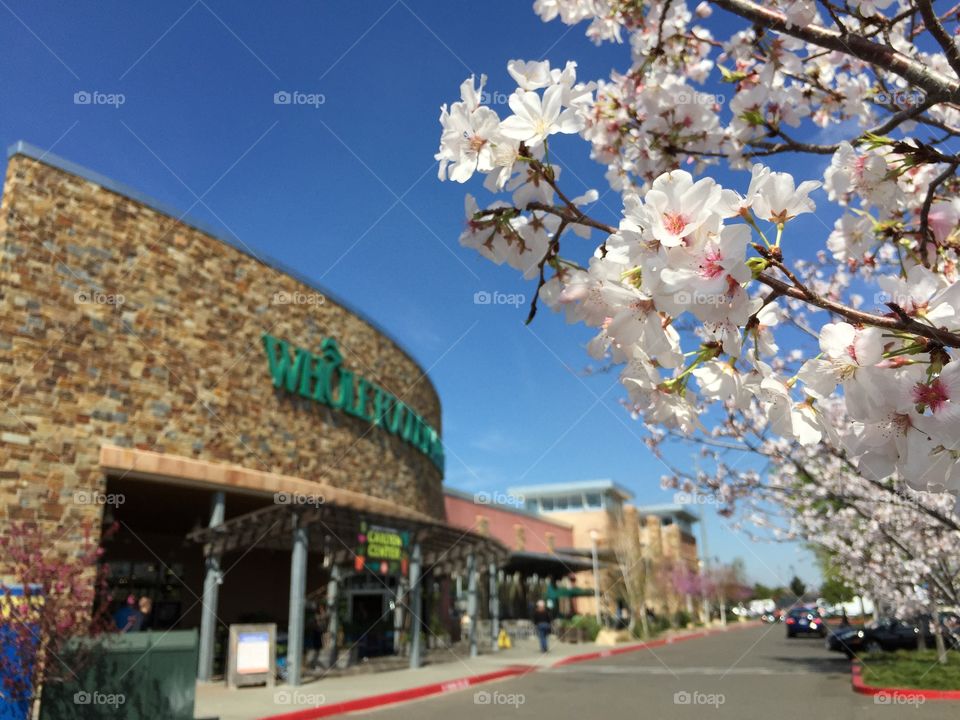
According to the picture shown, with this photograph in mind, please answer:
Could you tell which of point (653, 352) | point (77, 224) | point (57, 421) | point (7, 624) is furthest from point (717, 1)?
point (77, 224)

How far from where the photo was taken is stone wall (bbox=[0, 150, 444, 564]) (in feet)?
37.9

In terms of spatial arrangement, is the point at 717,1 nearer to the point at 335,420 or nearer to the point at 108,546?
the point at 335,420

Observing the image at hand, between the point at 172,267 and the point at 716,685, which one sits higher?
the point at 172,267

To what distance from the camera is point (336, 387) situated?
18.5 metres

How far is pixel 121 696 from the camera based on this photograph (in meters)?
7.33

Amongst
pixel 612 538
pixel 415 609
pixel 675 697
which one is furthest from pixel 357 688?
pixel 612 538

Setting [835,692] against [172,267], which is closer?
[835,692]

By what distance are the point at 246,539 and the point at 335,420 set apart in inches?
148
